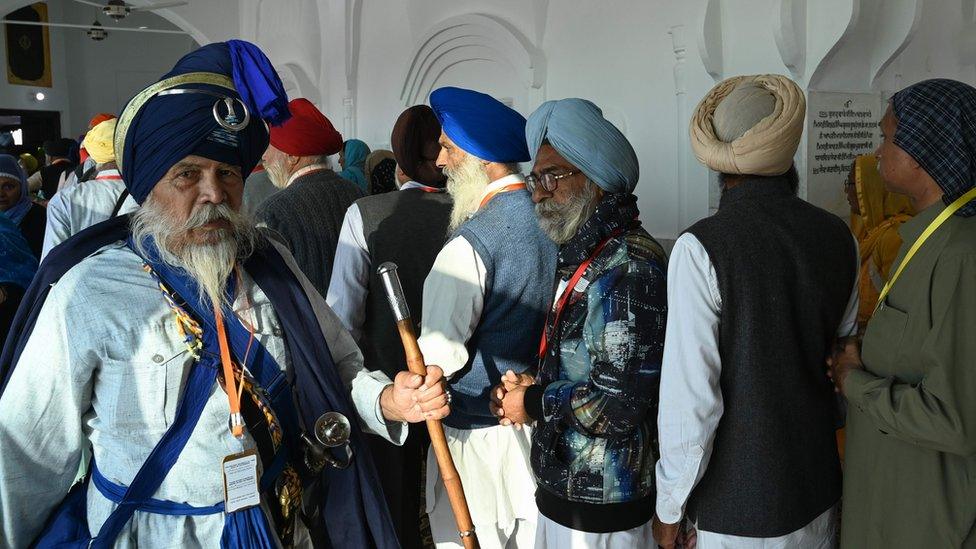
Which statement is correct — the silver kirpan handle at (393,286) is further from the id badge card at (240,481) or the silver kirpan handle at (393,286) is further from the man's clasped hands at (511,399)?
the man's clasped hands at (511,399)

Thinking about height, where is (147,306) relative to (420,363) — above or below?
above

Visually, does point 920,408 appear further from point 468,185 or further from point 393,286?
point 468,185

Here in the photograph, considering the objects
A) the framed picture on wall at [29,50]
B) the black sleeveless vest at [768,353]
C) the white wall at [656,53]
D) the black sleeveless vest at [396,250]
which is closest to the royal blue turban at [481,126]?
the black sleeveless vest at [396,250]

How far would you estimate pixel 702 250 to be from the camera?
200cm

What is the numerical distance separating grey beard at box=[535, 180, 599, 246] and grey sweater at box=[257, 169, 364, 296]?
160 centimetres

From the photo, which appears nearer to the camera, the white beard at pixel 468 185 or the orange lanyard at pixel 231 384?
the orange lanyard at pixel 231 384

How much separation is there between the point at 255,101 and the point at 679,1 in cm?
355

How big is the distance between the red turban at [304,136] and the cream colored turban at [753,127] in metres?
2.08

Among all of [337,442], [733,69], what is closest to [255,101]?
[337,442]

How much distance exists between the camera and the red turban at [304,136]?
3.77 metres

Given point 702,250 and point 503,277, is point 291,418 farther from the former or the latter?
point 702,250

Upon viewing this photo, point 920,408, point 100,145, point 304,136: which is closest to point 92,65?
point 100,145

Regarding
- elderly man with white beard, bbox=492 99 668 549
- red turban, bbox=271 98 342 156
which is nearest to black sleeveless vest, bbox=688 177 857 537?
elderly man with white beard, bbox=492 99 668 549

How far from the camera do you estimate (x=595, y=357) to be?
2.05 meters
